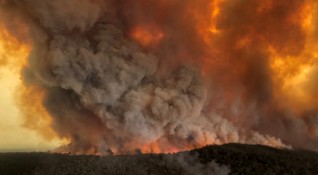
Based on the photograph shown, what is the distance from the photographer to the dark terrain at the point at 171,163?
62969mm

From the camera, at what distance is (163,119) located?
7906 cm

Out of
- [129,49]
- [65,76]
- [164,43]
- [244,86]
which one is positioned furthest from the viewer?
[244,86]

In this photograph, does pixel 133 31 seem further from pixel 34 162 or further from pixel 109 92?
pixel 34 162

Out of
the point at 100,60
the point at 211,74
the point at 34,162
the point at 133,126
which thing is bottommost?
the point at 34,162

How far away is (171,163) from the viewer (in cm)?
6556

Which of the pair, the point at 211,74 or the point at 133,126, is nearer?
the point at 133,126

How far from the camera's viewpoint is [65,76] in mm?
76000

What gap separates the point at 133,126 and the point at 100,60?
11.2 meters

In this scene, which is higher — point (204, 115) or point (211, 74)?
point (211, 74)

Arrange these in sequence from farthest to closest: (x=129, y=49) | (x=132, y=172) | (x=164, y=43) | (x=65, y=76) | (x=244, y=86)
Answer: (x=244, y=86), (x=164, y=43), (x=129, y=49), (x=65, y=76), (x=132, y=172)

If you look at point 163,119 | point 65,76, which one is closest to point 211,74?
point 163,119

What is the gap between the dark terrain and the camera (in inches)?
2479

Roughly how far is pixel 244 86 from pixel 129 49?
26.4 meters

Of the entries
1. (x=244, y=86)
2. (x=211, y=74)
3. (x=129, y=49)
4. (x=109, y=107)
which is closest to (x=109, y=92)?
(x=109, y=107)
